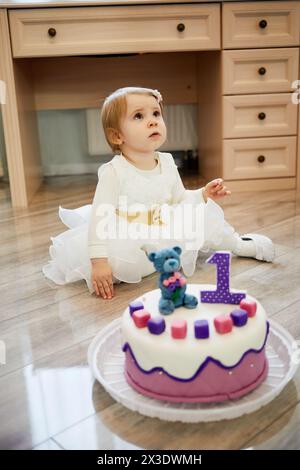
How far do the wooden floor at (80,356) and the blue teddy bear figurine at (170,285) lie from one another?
16 centimetres

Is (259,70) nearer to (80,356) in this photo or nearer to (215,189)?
(215,189)

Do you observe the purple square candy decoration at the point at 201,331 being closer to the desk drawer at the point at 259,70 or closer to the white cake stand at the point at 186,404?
the white cake stand at the point at 186,404

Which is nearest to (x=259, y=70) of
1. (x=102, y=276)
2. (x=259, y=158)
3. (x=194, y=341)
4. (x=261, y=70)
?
(x=261, y=70)

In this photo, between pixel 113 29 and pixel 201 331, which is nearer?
pixel 201 331

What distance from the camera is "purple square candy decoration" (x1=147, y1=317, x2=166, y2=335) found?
700 millimetres

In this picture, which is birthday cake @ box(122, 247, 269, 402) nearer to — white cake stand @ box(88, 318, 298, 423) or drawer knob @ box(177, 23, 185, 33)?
white cake stand @ box(88, 318, 298, 423)

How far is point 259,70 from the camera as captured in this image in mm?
1895

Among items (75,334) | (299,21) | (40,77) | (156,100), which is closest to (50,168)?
(40,77)

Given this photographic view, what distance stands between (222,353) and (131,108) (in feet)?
2.08

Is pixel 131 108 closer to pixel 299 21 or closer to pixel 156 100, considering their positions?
pixel 156 100

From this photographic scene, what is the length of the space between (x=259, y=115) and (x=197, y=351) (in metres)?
1.44

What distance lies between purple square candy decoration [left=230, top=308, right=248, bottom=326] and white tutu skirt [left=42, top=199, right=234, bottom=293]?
45cm

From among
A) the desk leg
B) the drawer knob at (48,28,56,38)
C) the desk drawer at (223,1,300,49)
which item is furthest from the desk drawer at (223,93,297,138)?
the desk leg
